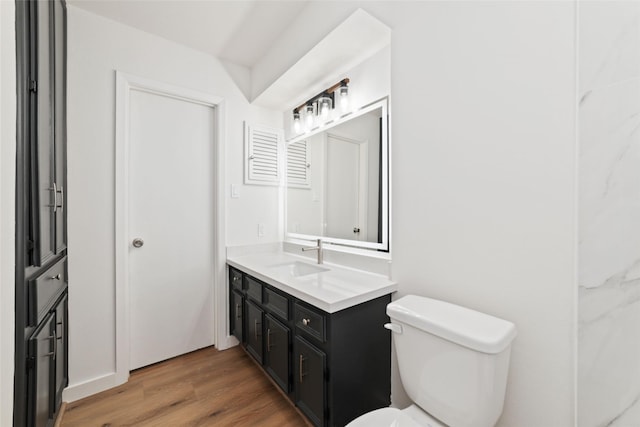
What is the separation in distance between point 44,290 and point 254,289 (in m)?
1.05

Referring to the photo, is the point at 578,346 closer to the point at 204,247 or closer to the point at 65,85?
the point at 204,247

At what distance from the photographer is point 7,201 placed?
2.62ft

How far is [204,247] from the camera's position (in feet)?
7.54

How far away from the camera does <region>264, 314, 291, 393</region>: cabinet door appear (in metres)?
1.51

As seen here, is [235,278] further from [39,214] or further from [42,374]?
[39,214]

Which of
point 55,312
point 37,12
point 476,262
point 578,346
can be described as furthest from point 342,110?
point 55,312

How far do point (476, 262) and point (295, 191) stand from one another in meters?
1.65

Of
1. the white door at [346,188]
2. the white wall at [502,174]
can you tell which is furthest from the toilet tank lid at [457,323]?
the white door at [346,188]

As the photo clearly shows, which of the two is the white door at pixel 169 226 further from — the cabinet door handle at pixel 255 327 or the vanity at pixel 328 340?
the vanity at pixel 328 340

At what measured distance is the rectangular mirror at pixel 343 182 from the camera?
1647 millimetres

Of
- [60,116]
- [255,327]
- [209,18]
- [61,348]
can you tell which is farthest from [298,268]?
[209,18]

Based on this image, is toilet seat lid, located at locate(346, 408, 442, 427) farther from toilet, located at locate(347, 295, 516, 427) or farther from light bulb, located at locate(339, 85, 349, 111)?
light bulb, located at locate(339, 85, 349, 111)

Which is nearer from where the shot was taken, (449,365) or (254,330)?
(449,365)

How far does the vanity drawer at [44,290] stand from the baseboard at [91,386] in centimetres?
71
